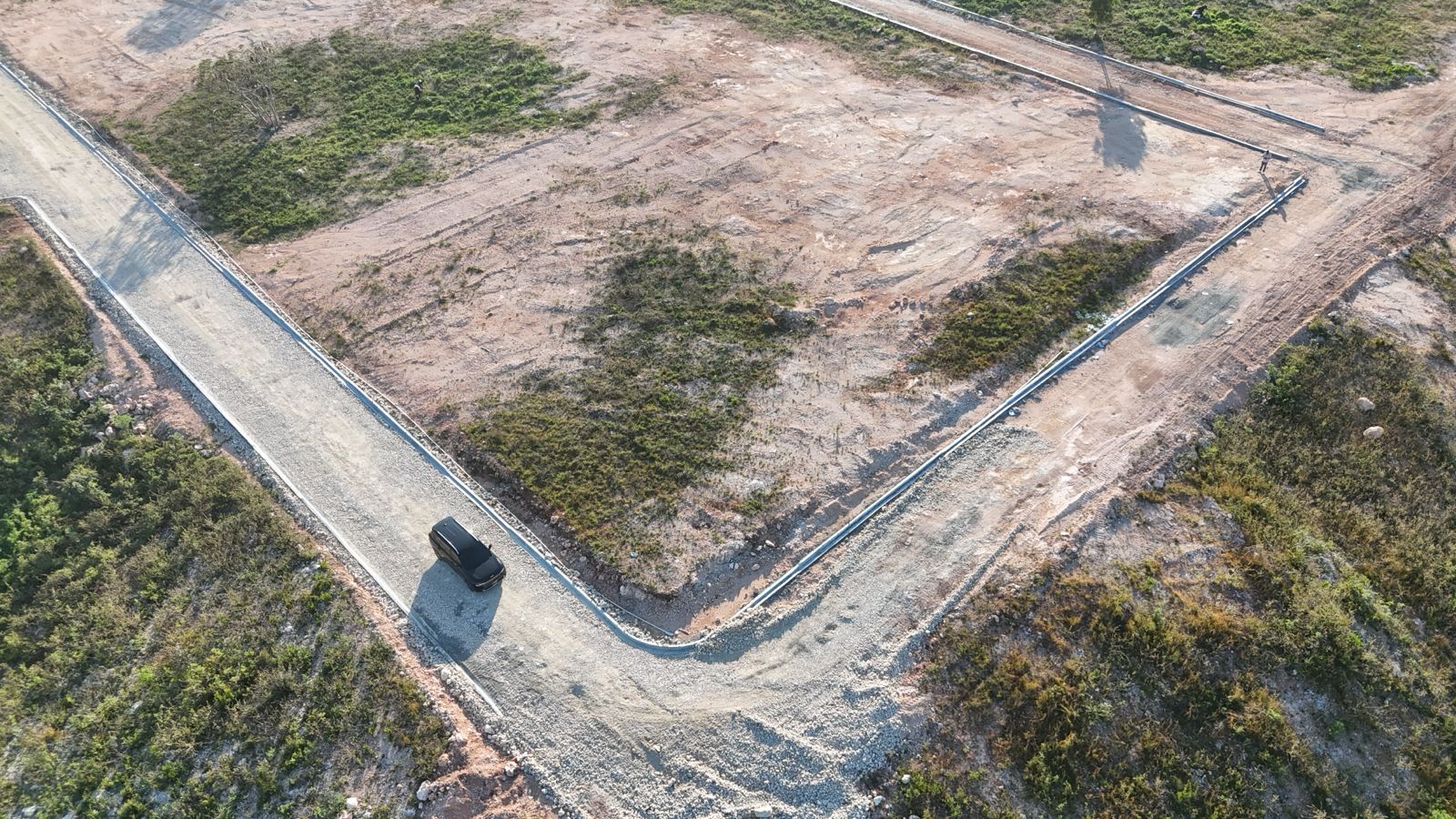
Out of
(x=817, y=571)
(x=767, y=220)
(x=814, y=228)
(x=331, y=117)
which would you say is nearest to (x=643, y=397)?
(x=817, y=571)

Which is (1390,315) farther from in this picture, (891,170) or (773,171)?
(773,171)

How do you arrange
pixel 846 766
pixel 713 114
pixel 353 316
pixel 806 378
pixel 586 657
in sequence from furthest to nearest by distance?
pixel 713 114
pixel 353 316
pixel 806 378
pixel 586 657
pixel 846 766

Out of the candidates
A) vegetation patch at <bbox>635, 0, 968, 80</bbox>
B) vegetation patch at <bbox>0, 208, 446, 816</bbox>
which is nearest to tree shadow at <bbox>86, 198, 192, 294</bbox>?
vegetation patch at <bbox>0, 208, 446, 816</bbox>

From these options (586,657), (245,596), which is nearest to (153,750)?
(245,596)

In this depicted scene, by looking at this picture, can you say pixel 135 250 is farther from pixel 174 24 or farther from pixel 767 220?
pixel 767 220

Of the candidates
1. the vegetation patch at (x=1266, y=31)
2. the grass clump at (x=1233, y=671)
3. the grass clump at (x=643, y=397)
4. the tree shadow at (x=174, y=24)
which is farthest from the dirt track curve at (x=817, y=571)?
the tree shadow at (x=174, y=24)

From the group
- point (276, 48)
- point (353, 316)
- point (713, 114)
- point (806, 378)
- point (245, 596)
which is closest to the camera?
point (245, 596)

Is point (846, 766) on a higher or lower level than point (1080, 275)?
lower

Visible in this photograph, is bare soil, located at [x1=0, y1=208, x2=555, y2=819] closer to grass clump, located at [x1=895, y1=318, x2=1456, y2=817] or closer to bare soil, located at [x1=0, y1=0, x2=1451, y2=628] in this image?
bare soil, located at [x1=0, y1=0, x2=1451, y2=628]

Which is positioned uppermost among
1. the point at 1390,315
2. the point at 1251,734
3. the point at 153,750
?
the point at 1390,315
